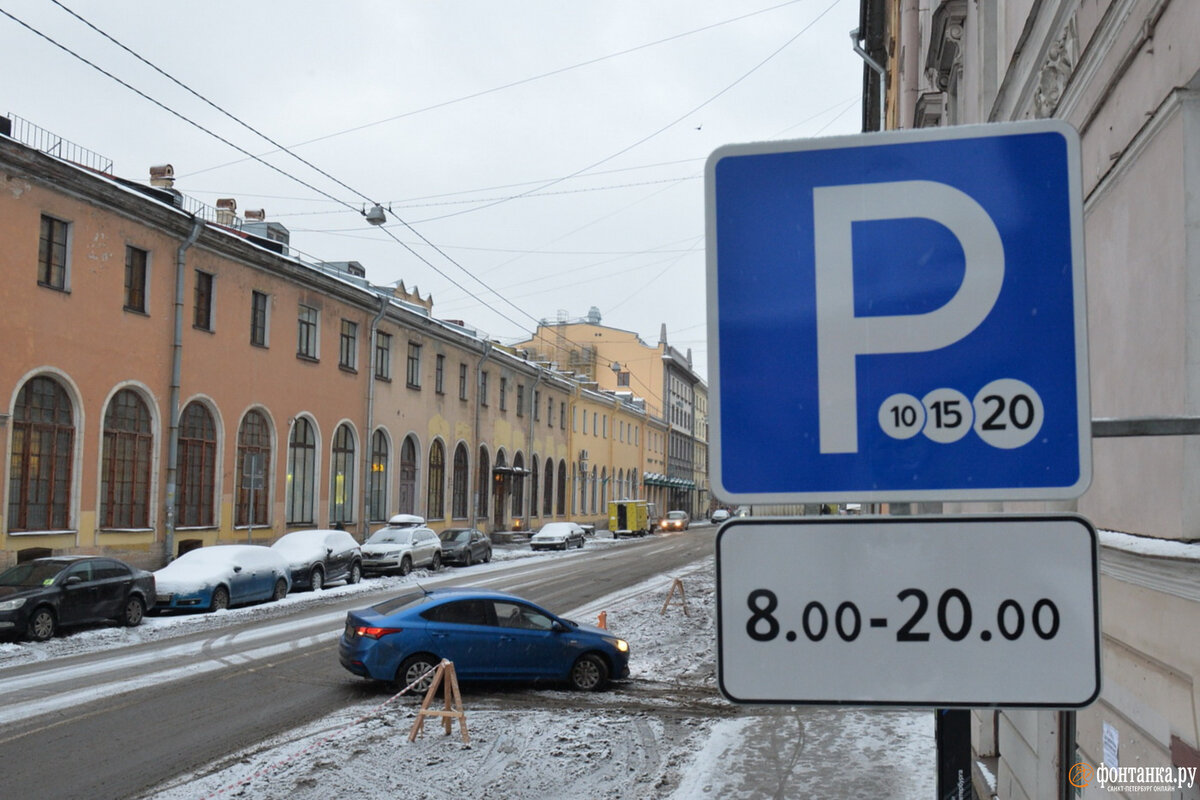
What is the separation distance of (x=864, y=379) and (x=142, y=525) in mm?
25276

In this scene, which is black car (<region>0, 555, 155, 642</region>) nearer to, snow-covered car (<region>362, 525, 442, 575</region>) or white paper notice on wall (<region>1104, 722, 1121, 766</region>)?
snow-covered car (<region>362, 525, 442, 575</region>)

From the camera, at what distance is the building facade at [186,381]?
21.4 meters

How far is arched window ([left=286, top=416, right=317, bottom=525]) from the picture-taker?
30891 mm

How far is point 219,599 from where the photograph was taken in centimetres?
2048

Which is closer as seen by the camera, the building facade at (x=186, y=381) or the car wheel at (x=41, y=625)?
the car wheel at (x=41, y=625)

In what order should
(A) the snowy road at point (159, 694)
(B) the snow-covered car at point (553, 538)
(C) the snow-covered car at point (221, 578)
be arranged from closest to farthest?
(A) the snowy road at point (159, 694) → (C) the snow-covered car at point (221, 578) → (B) the snow-covered car at point (553, 538)

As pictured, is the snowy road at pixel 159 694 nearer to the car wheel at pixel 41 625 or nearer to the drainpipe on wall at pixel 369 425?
the car wheel at pixel 41 625

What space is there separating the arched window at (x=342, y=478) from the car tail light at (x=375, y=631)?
21.2m

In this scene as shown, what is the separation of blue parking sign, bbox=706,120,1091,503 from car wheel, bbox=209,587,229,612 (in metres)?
20.1

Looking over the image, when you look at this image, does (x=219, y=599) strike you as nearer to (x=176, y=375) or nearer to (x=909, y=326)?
(x=176, y=375)

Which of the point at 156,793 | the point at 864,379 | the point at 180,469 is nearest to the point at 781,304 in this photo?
the point at 864,379

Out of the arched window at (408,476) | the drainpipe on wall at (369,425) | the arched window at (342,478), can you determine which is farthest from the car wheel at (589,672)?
the arched window at (408,476)

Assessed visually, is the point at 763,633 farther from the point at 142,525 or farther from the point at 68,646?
the point at 142,525

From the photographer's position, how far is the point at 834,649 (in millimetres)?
2150
